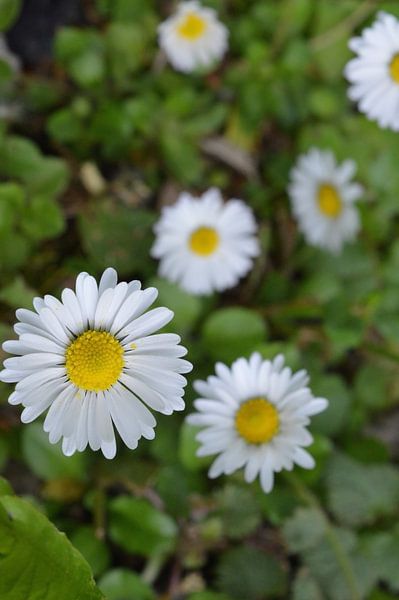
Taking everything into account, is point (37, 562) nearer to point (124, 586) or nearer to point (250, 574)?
point (124, 586)

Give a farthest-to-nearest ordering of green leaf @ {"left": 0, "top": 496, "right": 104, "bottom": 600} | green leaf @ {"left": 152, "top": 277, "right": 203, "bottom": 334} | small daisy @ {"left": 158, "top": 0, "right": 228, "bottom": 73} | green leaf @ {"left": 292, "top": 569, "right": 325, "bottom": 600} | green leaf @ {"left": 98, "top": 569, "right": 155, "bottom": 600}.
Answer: small daisy @ {"left": 158, "top": 0, "right": 228, "bottom": 73} < green leaf @ {"left": 152, "top": 277, "right": 203, "bottom": 334} < green leaf @ {"left": 292, "top": 569, "right": 325, "bottom": 600} < green leaf @ {"left": 98, "top": 569, "right": 155, "bottom": 600} < green leaf @ {"left": 0, "top": 496, "right": 104, "bottom": 600}

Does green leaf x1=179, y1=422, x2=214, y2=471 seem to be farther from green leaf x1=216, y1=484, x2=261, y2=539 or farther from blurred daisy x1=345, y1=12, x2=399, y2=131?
blurred daisy x1=345, y1=12, x2=399, y2=131

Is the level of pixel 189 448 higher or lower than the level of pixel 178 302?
lower

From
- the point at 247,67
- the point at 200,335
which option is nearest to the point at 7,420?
the point at 200,335

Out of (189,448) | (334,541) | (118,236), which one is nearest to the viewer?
(189,448)

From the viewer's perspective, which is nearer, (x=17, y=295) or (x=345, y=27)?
(x=17, y=295)

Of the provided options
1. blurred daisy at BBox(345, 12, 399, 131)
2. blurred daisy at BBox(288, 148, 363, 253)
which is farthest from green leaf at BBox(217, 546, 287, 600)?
blurred daisy at BBox(345, 12, 399, 131)

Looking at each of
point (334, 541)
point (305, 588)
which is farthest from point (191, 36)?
point (305, 588)
